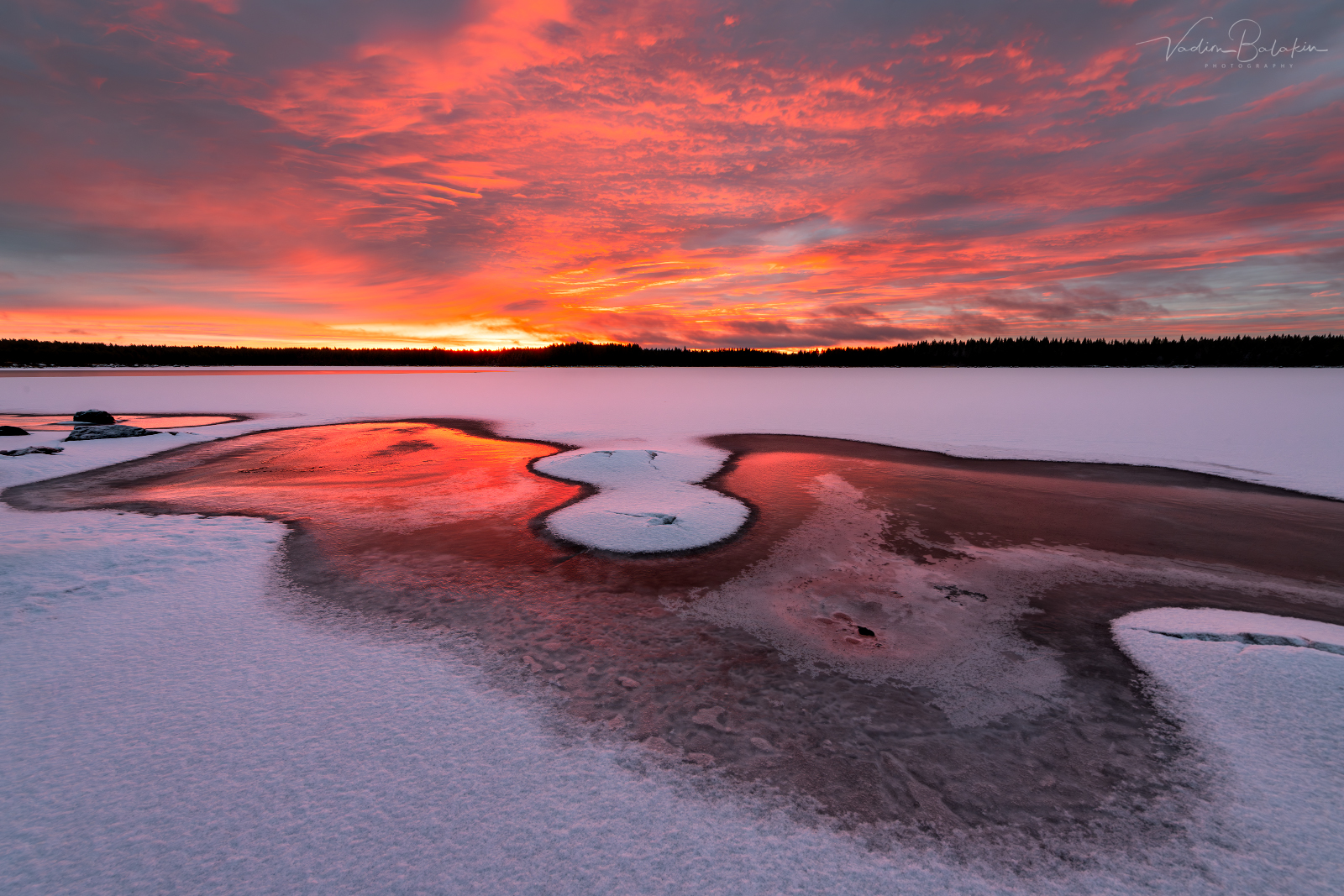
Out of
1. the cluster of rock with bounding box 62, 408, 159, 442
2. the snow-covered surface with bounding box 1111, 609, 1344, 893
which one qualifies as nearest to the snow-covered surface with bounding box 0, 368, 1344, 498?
the cluster of rock with bounding box 62, 408, 159, 442

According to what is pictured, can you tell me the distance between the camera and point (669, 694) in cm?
391

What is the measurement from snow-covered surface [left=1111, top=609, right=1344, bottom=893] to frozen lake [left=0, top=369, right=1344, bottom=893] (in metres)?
0.02

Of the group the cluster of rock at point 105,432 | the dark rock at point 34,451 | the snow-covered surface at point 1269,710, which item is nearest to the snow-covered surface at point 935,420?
the cluster of rock at point 105,432

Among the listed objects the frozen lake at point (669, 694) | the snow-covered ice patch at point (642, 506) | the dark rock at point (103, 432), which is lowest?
the frozen lake at point (669, 694)

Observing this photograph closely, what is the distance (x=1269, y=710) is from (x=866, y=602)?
8.99ft

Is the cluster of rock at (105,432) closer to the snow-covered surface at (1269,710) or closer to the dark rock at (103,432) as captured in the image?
the dark rock at (103,432)

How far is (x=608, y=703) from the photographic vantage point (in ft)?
12.5

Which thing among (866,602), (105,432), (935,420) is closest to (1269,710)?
(866,602)

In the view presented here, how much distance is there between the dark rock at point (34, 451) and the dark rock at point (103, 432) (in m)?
1.50

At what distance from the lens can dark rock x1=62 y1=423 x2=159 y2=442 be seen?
45.4 ft

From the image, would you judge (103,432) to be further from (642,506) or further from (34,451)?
(642,506)

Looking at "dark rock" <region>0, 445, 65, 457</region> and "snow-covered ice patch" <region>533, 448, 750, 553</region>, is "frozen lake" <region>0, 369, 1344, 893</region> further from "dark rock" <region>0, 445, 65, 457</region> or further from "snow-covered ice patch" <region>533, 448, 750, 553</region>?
"dark rock" <region>0, 445, 65, 457</region>

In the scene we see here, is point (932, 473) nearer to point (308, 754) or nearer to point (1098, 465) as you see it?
point (1098, 465)

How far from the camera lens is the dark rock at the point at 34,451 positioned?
37.3ft
